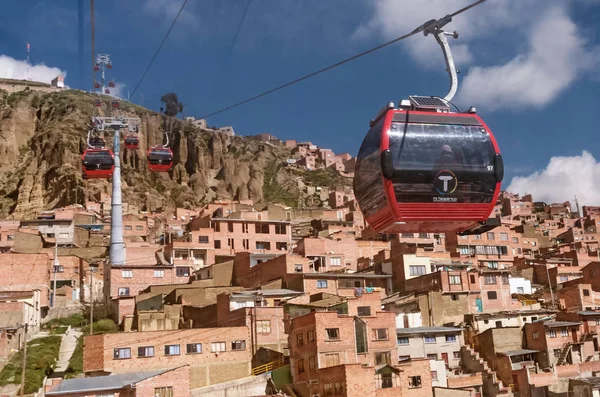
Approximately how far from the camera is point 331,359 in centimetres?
Result: 3509

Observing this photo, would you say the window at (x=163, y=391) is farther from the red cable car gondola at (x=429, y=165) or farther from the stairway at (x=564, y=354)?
the stairway at (x=564, y=354)

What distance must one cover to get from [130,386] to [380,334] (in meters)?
12.7

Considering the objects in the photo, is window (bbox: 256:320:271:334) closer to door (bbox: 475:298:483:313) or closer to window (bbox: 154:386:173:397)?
window (bbox: 154:386:173:397)

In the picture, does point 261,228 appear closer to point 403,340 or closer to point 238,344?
point 403,340

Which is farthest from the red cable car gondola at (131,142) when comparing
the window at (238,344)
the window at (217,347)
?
the window at (217,347)

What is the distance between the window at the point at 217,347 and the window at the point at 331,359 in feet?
16.0

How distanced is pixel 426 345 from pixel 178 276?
765 inches

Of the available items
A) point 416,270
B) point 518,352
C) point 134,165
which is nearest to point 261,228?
point 416,270

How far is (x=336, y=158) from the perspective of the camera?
14512 centimetres

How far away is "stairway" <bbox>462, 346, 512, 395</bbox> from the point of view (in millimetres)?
40844

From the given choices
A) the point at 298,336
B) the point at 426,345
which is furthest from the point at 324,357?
the point at 426,345

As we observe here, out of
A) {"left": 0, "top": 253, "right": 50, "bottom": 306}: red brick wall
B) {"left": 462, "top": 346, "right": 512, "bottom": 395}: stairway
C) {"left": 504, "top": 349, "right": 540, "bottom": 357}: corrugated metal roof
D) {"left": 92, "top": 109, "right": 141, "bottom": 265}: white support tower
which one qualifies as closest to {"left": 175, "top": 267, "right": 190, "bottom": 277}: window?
{"left": 92, "top": 109, "right": 141, "bottom": 265}: white support tower

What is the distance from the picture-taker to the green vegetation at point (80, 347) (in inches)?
1467

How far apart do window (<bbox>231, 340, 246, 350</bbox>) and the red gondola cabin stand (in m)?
21.1
